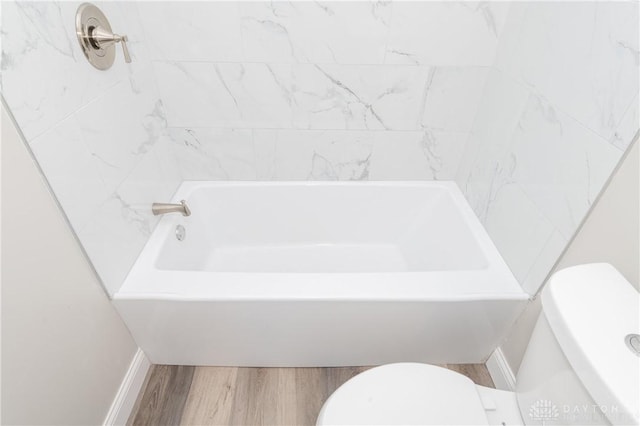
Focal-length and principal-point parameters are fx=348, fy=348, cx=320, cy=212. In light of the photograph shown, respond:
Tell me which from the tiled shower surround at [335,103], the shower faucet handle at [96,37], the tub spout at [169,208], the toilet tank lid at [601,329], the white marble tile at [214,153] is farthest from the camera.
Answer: the white marble tile at [214,153]

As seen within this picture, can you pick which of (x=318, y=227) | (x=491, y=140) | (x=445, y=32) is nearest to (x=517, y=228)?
(x=491, y=140)

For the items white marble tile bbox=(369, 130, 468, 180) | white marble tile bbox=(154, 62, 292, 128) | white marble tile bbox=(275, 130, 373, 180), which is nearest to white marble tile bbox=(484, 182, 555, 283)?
white marble tile bbox=(369, 130, 468, 180)

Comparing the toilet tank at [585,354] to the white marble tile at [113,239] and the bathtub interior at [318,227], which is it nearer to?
the bathtub interior at [318,227]

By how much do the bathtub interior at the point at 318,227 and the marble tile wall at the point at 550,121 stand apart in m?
0.31

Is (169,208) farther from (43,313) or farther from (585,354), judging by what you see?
(585,354)

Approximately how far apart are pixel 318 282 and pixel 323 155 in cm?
69

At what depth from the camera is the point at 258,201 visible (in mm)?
1686

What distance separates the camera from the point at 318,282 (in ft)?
3.72

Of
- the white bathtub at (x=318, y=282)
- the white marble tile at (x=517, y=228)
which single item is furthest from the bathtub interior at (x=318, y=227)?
the white marble tile at (x=517, y=228)

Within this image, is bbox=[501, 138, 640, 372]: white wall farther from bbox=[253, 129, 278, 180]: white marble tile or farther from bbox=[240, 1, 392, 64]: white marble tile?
bbox=[253, 129, 278, 180]: white marble tile

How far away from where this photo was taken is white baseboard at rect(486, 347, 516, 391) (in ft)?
4.01

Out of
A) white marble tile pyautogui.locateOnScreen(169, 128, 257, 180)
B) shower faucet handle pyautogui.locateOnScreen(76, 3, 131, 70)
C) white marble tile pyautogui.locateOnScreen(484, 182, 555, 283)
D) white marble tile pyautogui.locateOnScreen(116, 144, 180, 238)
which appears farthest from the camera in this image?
white marble tile pyautogui.locateOnScreen(169, 128, 257, 180)

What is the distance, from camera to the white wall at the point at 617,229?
2.51 feet

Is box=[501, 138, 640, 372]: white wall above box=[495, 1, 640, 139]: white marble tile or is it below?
below
